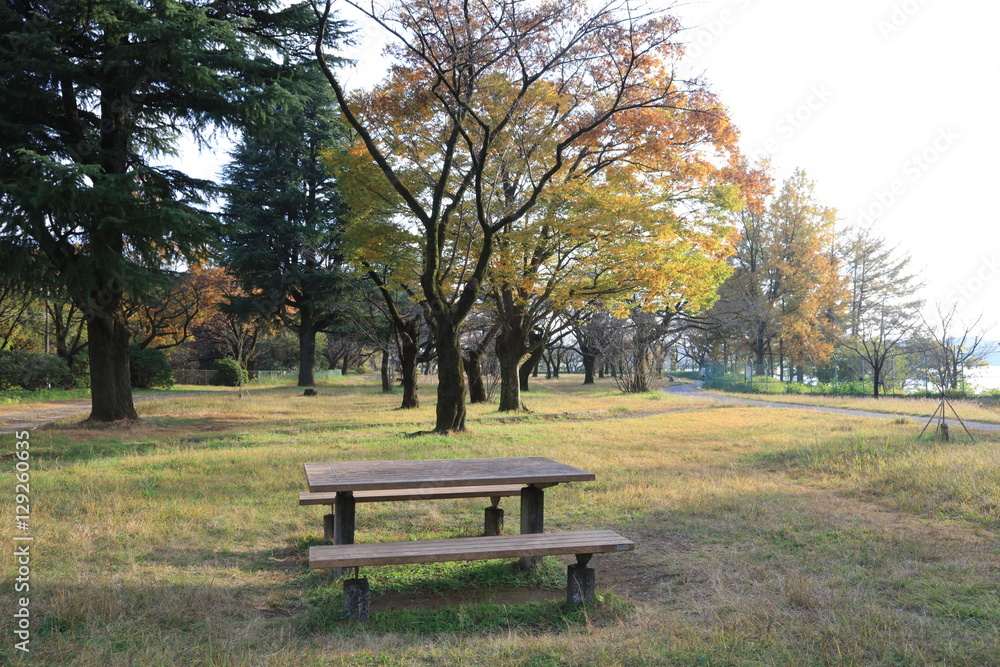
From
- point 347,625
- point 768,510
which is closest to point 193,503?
point 347,625

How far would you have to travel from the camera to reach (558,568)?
15.4 feet

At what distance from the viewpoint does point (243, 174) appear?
97.7 ft

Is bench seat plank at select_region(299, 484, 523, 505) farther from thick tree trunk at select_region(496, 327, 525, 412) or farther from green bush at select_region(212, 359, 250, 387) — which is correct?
green bush at select_region(212, 359, 250, 387)

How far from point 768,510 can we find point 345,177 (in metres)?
11.0

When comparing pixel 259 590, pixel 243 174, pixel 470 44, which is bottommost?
pixel 259 590

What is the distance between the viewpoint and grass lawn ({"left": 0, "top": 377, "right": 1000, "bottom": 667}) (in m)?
2.98

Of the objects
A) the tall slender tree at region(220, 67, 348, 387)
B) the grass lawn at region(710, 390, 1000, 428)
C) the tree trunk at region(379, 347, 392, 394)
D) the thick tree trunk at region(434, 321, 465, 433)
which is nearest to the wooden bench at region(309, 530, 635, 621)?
the thick tree trunk at region(434, 321, 465, 433)

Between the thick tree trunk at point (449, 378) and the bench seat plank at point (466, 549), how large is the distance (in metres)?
7.71

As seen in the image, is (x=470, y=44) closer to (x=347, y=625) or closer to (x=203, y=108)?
(x=203, y=108)

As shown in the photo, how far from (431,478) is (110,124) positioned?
12.5 metres

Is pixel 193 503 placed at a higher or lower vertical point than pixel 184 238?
Result: lower

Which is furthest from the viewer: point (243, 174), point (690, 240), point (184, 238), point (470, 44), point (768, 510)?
point (243, 174)

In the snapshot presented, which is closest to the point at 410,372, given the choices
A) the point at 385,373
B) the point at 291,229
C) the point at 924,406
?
the point at 385,373

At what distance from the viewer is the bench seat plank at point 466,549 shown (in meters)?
3.41
